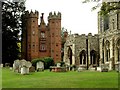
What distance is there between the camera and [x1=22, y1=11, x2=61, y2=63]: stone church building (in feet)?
198

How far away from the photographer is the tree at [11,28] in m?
55.9

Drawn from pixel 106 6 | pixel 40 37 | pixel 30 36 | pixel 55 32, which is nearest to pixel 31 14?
pixel 30 36

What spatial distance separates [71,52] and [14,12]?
39.1ft

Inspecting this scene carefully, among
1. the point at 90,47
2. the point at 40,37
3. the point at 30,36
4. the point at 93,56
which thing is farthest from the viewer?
the point at 40,37

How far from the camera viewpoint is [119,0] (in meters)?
20.3

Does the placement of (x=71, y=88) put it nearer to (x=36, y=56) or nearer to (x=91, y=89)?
(x=91, y=89)

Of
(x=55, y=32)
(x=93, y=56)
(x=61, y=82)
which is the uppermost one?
(x=55, y=32)

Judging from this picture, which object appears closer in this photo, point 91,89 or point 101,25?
point 91,89

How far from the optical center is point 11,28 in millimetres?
58094

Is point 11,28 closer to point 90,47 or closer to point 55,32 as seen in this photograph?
point 55,32

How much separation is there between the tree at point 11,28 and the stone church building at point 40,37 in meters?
1.61

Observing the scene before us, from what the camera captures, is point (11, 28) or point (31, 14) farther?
point (31, 14)

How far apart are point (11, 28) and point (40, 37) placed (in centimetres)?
596

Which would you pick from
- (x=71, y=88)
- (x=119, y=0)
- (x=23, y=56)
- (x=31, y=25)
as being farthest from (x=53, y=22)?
(x=71, y=88)
